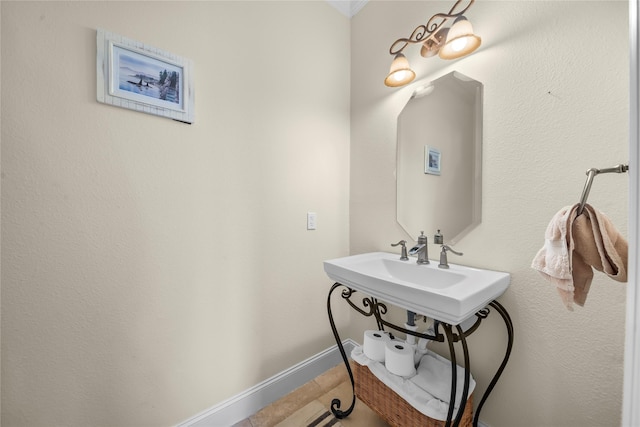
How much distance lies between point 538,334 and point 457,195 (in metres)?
0.63

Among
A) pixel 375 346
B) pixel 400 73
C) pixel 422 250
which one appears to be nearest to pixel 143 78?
pixel 400 73

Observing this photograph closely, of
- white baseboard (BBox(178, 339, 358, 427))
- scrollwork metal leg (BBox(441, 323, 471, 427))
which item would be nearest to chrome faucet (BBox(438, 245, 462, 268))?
scrollwork metal leg (BBox(441, 323, 471, 427))

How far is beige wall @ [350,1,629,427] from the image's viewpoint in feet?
2.60

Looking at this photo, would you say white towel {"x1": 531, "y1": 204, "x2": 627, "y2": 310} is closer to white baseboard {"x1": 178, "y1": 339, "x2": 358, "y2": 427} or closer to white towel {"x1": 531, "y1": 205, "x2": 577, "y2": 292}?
white towel {"x1": 531, "y1": 205, "x2": 577, "y2": 292}

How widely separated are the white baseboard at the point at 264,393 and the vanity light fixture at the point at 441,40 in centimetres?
174

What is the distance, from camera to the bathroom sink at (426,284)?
0.76 m

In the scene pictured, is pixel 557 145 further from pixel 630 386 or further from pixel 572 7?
pixel 630 386

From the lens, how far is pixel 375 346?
1.17m

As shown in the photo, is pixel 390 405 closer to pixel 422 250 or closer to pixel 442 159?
pixel 422 250

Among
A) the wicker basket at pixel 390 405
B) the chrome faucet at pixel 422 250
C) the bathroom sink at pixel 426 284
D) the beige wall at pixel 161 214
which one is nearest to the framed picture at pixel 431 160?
the chrome faucet at pixel 422 250

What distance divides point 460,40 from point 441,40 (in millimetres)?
161

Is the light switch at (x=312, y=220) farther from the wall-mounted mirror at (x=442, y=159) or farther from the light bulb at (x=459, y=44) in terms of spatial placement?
the light bulb at (x=459, y=44)

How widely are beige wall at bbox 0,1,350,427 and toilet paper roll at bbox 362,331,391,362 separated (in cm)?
45

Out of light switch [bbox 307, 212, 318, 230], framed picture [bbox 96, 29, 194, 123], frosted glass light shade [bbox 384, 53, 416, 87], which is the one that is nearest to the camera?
framed picture [bbox 96, 29, 194, 123]
